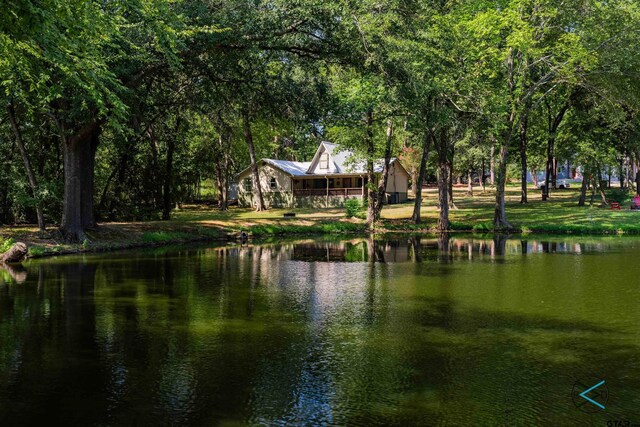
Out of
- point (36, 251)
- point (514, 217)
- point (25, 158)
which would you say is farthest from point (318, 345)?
point (514, 217)

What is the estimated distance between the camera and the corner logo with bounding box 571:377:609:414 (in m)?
7.25

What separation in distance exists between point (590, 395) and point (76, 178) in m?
24.0

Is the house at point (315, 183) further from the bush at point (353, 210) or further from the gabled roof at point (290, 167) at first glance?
the bush at point (353, 210)

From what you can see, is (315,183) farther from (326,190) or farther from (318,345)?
(318,345)

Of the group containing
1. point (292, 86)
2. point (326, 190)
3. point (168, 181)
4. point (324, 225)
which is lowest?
point (324, 225)

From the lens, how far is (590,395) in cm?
768

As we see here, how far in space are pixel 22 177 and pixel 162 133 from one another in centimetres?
1015

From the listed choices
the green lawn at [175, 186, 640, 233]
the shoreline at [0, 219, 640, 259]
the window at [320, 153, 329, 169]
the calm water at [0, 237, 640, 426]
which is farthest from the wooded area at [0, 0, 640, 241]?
the window at [320, 153, 329, 169]

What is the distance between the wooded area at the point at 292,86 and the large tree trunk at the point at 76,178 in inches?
2.6

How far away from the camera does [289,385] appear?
809cm

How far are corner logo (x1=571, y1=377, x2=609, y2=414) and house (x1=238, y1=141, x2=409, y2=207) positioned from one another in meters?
47.4

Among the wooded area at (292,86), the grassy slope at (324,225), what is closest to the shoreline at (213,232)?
the grassy slope at (324,225)

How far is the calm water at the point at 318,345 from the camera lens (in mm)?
7227

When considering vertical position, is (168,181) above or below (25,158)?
below
